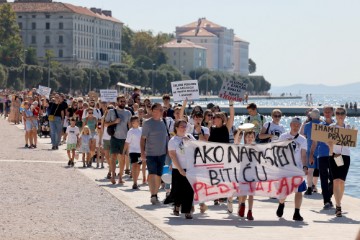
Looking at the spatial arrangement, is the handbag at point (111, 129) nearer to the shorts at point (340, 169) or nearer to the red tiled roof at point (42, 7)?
the shorts at point (340, 169)

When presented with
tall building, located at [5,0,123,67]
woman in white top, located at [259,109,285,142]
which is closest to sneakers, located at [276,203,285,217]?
woman in white top, located at [259,109,285,142]

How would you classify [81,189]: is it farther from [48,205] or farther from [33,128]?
[33,128]

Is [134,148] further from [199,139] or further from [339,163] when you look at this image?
[339,163]

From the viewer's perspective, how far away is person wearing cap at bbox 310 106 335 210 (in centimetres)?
1622

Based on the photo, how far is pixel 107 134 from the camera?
20.9m

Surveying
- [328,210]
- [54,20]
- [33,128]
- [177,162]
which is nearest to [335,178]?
Result: [328,210]

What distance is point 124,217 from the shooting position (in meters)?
14.6

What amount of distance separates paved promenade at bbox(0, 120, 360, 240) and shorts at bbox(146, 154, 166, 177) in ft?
1.57

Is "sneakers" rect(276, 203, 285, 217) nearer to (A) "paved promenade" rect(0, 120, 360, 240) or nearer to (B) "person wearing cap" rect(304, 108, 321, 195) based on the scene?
(A) "paved promenade" rect(0, 120, 360, 240)

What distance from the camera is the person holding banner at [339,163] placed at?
15188mm

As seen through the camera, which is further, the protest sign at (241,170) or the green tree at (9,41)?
the green tree at (9,41)

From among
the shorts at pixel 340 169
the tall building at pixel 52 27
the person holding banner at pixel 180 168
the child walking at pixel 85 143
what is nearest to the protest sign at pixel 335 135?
the shorts at pixel 340 169

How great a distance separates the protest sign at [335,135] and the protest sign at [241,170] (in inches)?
24.3

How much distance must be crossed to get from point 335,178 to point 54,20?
18362 cm
